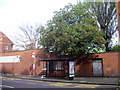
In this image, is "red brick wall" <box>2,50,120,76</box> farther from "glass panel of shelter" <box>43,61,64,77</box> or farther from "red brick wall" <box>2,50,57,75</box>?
"glass panel of shelter" <box>43,61,64,77</box>

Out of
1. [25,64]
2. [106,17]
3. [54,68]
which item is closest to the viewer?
[54,68]

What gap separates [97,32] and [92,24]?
1938mm

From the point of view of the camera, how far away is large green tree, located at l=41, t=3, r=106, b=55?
61.2 ft

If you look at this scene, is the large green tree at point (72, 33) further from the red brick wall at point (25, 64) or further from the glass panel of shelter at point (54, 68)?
the red brick wall at point (25, 64)

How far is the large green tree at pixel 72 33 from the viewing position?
61.2ft

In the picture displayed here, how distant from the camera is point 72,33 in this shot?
1842 cm

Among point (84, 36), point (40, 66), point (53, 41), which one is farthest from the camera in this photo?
point (40, 66)

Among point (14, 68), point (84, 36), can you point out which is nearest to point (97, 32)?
point (84, 36)

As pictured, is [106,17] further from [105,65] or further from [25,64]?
[25,64]

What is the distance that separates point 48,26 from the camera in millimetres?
21203

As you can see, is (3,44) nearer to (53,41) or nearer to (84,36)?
(53,41)

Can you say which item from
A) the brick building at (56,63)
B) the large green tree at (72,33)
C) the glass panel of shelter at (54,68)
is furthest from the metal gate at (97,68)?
the glass panel of shelter at (54,68)

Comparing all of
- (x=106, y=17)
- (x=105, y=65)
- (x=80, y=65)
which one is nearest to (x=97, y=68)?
(x=105, y=65)

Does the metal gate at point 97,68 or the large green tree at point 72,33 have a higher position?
the large green tree at point 72,33
